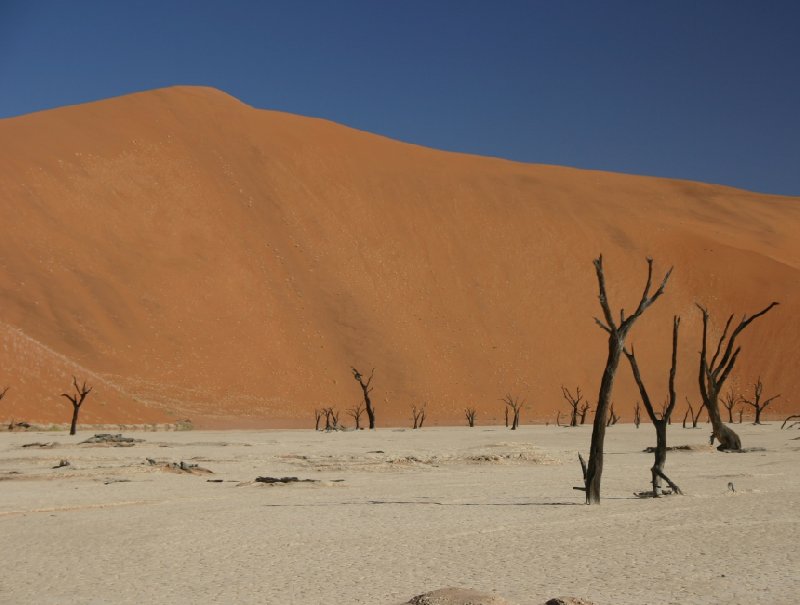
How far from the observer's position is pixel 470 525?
11609mm

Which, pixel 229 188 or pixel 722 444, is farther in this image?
pixel 229 188

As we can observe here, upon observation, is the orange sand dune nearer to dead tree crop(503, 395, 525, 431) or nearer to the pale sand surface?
dead tree crop(503, 395, 525, 431)

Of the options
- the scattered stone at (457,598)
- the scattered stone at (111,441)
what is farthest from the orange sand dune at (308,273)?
the scattered stone at (457,598)

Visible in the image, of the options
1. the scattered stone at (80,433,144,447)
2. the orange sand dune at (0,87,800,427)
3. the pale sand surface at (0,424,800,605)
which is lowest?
the pale sand surface at (0,424,800,605)

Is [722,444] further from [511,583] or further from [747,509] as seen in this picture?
[511,583]

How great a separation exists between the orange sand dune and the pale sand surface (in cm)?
2938

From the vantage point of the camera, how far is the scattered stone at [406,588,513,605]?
627 centimetres

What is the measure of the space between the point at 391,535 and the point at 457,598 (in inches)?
188

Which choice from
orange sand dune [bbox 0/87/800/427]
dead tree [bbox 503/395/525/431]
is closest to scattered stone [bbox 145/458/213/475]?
orange sand dune [bbox 0/87/800/427]

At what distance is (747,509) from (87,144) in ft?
222

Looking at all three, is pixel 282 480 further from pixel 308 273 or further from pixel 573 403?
pixel 308 273

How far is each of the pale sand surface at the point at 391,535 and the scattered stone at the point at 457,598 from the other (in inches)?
35.2

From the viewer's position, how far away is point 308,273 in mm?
67812

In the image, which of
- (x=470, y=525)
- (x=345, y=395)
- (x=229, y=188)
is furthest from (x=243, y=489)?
(x=229, y=188)
